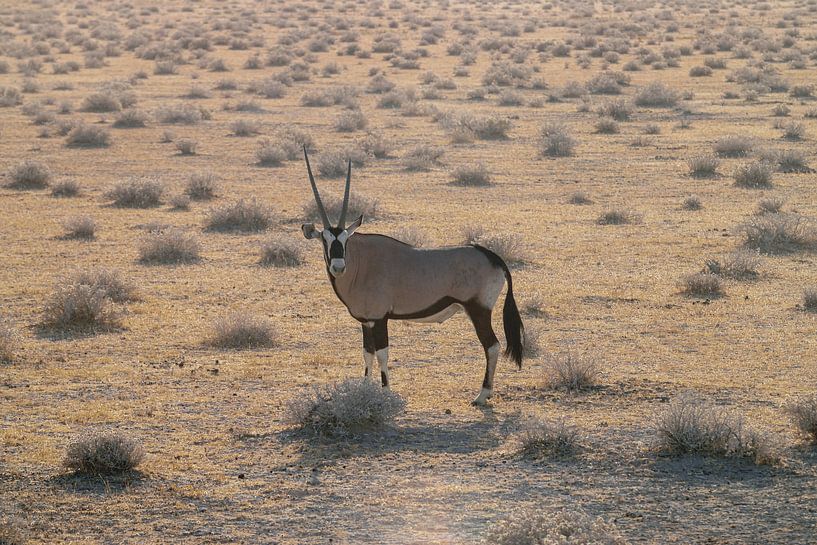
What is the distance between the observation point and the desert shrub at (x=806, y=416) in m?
8.88

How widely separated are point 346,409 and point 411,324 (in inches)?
179

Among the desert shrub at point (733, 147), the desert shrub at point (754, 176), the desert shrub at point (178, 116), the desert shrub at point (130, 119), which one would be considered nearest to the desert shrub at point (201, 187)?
the desert shrub at point (130, 119)

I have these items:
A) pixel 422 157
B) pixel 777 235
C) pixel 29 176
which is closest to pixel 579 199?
pixel 777 235

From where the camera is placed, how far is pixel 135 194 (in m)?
21.2

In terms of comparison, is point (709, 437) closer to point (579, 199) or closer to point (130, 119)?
point (579, 199)

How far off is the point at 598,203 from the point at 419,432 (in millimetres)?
12563

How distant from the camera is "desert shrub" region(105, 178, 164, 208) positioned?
833 inches

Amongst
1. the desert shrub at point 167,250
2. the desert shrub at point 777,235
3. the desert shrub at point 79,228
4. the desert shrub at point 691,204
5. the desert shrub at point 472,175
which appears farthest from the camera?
the desert shrub at point 472,175

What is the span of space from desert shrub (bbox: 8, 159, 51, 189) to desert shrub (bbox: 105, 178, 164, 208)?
215cm

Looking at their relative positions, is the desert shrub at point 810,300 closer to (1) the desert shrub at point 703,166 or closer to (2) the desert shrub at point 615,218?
(2) the desert shrub at point 615,218

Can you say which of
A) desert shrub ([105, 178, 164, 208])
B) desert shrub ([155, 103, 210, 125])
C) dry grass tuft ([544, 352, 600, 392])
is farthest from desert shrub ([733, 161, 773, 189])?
desert shrub ([155, 103, 210, 125])

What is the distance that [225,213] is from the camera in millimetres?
19297

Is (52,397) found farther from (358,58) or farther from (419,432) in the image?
(358,58)

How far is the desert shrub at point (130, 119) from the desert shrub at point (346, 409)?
915 inches
